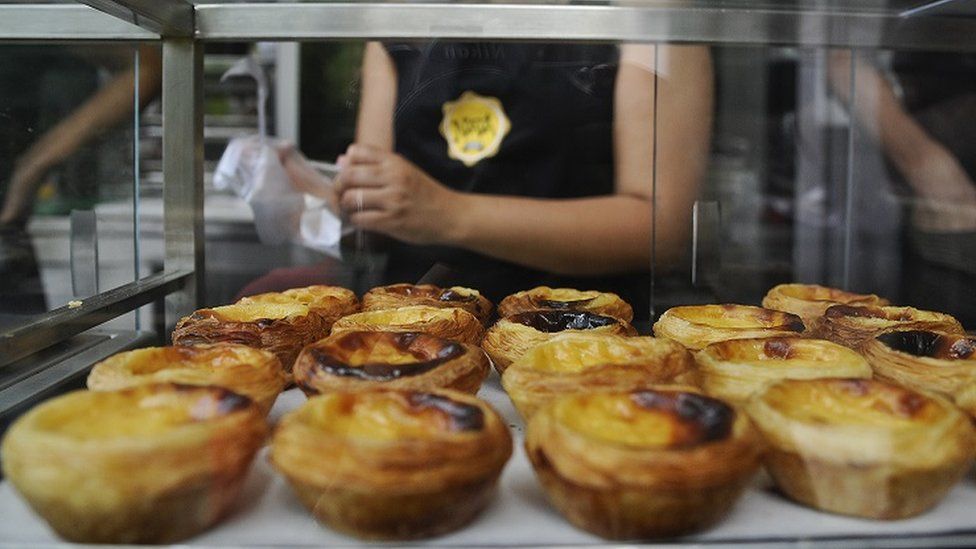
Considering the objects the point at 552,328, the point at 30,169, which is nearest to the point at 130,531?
the point at 552,328

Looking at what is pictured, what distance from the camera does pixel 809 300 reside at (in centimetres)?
182

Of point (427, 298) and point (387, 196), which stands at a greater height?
point (387, 196)

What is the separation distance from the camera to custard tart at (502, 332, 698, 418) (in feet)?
3.93

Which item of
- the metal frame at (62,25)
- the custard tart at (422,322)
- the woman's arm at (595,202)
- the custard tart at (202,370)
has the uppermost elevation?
the metal frame at (62,25)

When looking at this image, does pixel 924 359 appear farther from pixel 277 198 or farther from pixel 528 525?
pixel 277 198

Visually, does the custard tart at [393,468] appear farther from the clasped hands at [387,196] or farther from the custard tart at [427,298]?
the clasped hands at [387,196]

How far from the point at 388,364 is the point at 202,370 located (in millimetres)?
257

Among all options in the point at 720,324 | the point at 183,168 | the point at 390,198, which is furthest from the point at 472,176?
the point at 720,324

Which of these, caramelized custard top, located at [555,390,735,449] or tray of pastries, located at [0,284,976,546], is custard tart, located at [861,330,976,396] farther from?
caramelized custard top, located at [555,390,735,449]

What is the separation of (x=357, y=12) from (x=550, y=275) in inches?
33.7

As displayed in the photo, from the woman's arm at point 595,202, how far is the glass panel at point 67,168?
0.52 meters

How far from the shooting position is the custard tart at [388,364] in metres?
1.20

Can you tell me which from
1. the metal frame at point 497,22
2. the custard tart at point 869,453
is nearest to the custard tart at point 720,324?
the custard tart at point 869,453

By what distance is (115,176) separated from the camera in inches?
80.9
